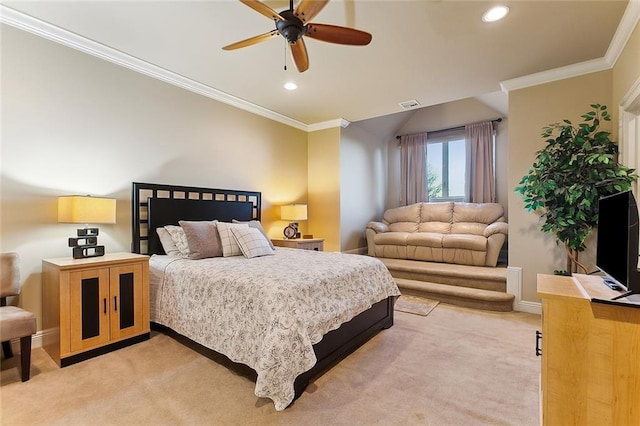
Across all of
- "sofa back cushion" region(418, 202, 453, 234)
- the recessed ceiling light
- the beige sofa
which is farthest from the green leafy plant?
"sofa back cushion" region(418, 202, 453, 234)

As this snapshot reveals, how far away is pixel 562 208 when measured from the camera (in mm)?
3018

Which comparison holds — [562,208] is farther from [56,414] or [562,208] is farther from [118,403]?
[56,414]

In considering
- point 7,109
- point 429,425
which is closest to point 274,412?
point 429,425

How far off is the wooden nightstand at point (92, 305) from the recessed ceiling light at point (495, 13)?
366 cm

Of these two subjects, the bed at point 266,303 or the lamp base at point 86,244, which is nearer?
the bed at point 266,303

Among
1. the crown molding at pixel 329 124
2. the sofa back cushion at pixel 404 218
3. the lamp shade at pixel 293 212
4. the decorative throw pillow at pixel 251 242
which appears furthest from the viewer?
the sofa back cushion at pixel 404 218

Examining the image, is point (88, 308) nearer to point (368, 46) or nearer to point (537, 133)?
point (368, 46)

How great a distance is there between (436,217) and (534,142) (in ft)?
7.66

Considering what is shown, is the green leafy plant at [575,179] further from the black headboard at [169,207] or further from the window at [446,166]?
the black headboard at [169,207]

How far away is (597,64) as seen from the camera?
3.15 meters

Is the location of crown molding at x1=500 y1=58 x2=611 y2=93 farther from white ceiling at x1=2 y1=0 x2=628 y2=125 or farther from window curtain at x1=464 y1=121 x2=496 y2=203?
window curtain at x1=464 y1=121 x2=496 y2=203

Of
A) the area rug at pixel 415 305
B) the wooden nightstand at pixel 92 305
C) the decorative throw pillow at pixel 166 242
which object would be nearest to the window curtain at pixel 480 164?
the area rug at pixel 415 305

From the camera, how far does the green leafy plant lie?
2.75 metres

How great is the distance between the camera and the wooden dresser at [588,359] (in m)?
1.23
